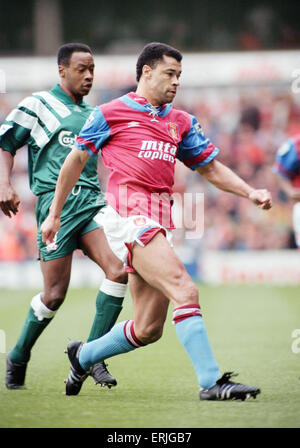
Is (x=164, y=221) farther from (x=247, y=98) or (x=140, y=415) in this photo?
(x=247, y=98)

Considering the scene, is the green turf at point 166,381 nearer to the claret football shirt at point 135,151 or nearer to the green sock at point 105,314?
the green sock at point 105,314

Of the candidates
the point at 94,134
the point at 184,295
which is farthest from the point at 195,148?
the point at 184,295

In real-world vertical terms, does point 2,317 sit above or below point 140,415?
below

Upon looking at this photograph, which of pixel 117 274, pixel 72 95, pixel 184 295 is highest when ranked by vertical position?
pixel 72 95

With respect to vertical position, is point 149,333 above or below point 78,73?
below

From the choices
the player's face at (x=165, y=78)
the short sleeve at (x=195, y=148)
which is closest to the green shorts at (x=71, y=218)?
the short sleeve at (x=195, y=148)

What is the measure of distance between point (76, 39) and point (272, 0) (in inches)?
254

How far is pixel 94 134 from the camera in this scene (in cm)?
492

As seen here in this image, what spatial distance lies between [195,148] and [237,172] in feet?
44.6

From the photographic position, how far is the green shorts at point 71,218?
5746mm

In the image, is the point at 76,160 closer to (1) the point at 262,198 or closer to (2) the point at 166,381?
(1) the point at 262,198

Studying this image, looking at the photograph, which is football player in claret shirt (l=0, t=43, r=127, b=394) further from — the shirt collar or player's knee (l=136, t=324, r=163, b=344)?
player's knee (l=136, t=324, r=163, b=344)
